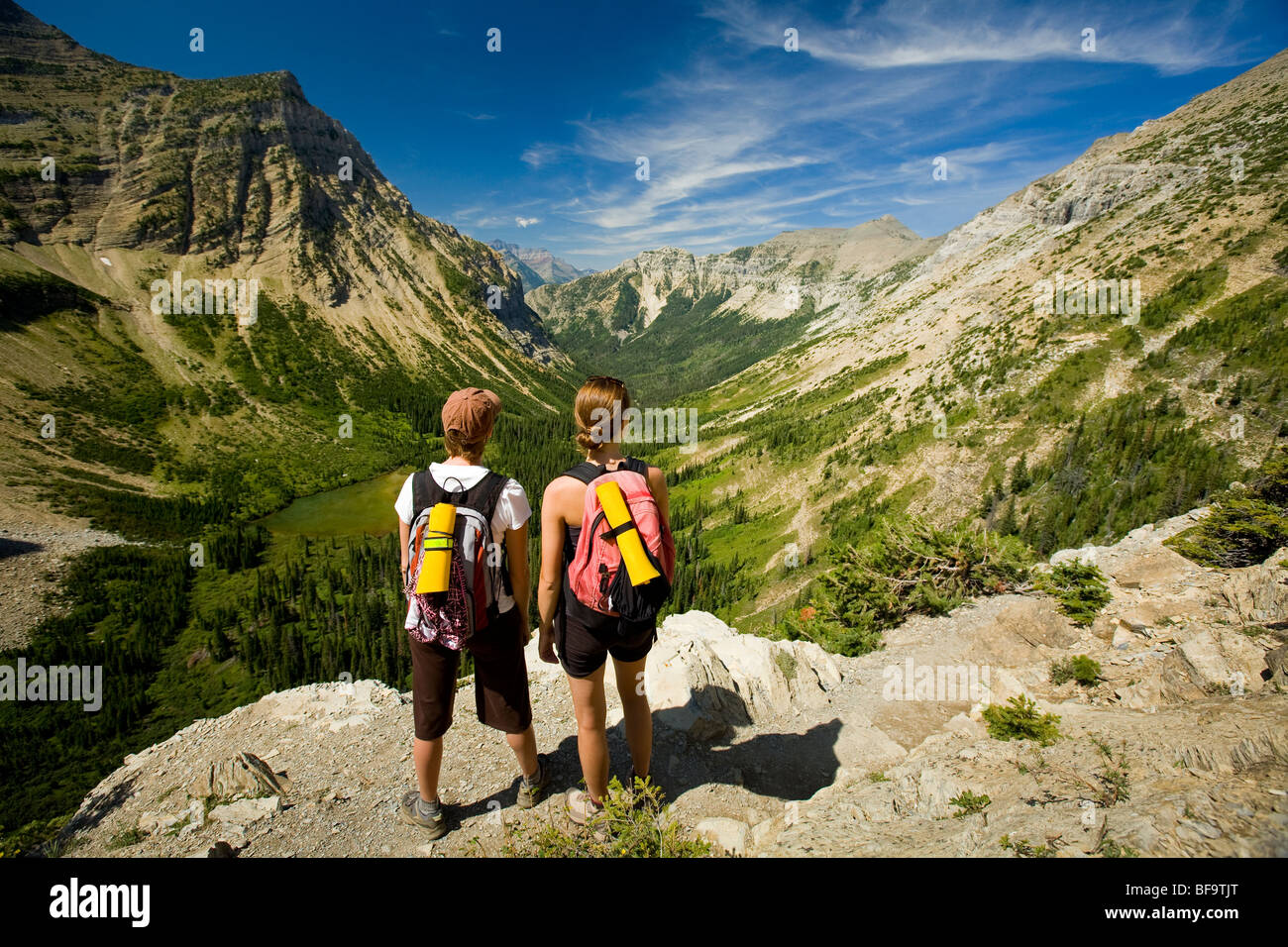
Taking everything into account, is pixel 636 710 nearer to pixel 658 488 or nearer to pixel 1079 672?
pixel 658 488

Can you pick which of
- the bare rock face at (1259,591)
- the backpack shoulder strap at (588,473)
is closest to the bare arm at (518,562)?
the backpack shoulder strap at (588,473)

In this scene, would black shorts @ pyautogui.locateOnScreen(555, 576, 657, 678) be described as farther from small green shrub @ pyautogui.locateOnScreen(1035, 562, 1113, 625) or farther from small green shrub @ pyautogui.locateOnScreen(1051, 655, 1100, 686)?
small green shrub @ pyautogui.locateOnScreen(1035, 562, 1113, 625)

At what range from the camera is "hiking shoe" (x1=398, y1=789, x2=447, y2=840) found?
559cm

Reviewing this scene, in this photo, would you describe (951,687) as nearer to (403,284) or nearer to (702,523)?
(702,523)

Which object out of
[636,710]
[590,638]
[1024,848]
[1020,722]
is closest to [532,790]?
[636,710]

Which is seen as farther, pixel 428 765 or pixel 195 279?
pixel 195 279

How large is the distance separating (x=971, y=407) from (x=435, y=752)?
51.5m

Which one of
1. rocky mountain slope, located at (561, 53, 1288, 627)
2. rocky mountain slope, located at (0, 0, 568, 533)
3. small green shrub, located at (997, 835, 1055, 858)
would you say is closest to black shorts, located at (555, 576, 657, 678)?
small green shrub, located at (997, 835, 1055, 858)

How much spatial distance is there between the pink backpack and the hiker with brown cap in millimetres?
619

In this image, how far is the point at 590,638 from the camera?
4809 mm

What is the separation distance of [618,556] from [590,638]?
93 cm

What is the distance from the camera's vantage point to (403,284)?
526 ft

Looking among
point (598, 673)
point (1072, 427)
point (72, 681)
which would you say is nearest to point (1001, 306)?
point (1072, 427)

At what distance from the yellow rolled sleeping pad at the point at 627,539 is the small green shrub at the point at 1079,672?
28.4 feet
